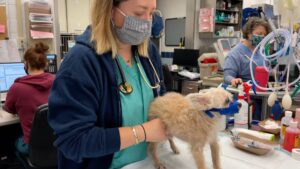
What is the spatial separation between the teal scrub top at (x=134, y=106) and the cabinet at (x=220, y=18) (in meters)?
4.27

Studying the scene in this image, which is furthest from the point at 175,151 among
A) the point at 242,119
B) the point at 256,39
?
the point at 256,39

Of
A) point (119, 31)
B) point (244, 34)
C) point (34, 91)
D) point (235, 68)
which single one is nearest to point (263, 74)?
point (235, 68)

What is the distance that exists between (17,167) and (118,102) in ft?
8.22

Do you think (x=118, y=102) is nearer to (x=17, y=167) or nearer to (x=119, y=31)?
(x=119, y=31)

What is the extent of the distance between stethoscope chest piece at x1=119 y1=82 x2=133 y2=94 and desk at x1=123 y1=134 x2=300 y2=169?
1.00 feet

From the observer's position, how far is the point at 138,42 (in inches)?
43.6

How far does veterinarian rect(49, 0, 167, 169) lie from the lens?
860 mm

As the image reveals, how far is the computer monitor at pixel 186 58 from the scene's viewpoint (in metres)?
5.14

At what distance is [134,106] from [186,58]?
436cm

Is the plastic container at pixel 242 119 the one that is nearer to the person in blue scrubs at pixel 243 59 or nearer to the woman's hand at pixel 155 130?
the woman's hand at pixel 155 130

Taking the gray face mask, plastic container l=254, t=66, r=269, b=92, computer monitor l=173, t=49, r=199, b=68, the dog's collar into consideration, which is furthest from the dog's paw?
computer monitor l=173, t=49, r=199, b=68

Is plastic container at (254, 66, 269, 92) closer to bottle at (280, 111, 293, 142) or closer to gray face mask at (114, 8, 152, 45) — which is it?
bottle at (280, 111, 293, 142)

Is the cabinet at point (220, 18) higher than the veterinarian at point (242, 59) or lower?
higher

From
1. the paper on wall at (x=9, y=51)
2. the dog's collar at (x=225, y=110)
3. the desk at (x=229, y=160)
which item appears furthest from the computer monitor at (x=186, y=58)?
the dog's collar at (x=225, y=110)
